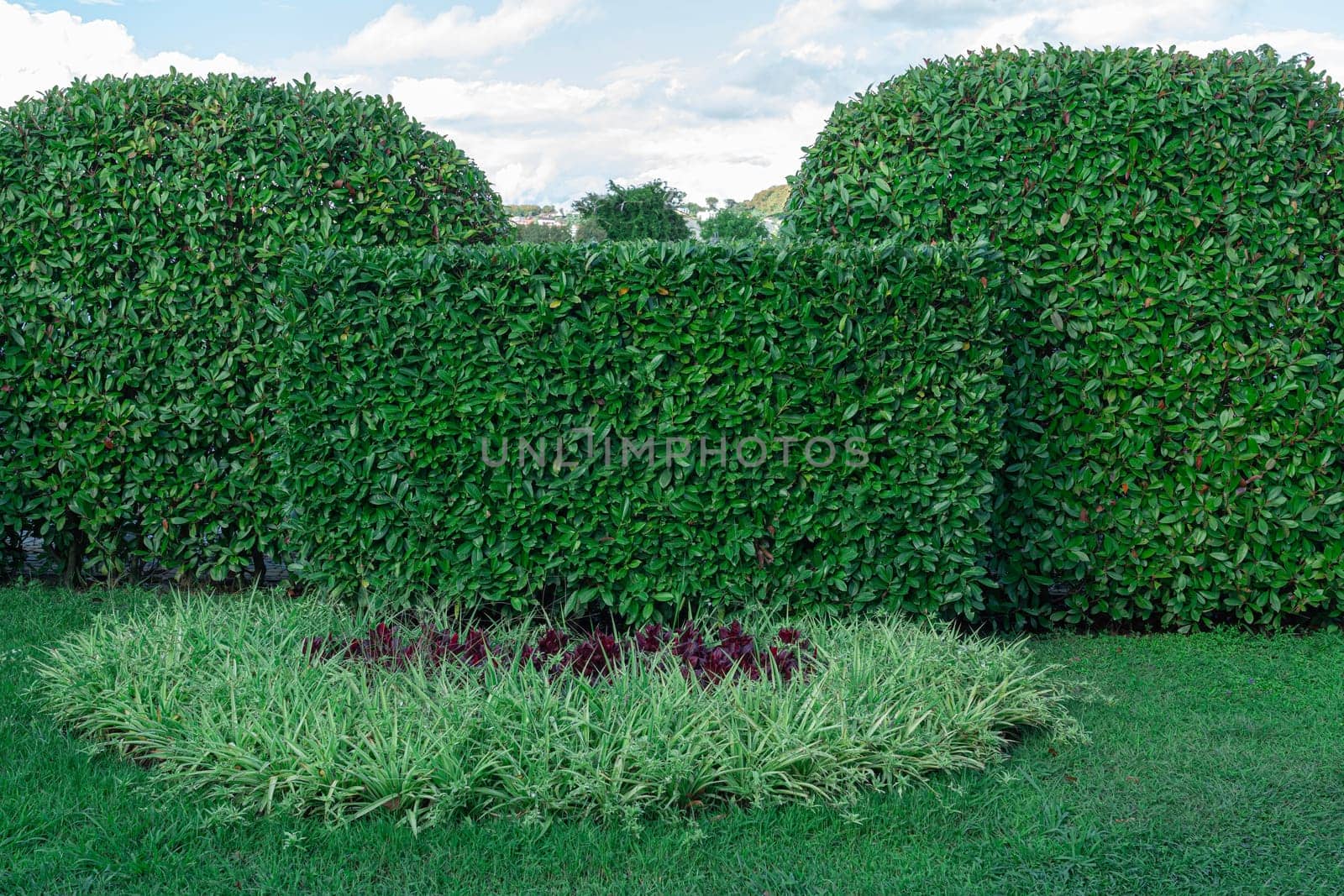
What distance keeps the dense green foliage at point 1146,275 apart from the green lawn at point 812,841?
1.74m

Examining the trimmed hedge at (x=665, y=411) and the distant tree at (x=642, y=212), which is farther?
the distant tree at (x=642, y=212)

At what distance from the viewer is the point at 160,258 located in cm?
604

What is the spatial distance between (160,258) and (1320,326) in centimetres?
637

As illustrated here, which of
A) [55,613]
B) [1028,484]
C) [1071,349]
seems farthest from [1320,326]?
[55,613]

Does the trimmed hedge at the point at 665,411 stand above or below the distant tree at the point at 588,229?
below

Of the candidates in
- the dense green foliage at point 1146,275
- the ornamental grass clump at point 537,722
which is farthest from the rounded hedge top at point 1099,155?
the ornamental grass clump at point 537,722

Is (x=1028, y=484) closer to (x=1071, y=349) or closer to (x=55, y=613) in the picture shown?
(x=1071, y=349)

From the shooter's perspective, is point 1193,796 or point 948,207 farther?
point 948,207

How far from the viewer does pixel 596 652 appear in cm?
469

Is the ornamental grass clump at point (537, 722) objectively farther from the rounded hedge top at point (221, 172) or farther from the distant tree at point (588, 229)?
the distant tree at point (588, 229)

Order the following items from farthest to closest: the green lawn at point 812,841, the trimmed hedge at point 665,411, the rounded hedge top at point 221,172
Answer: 1. the rounded hedge top at point 221,172
2. the trimmed hedge at point 665,411
3. the green lawn at point 812,841

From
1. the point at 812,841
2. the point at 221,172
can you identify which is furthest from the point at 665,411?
the point at 221,172

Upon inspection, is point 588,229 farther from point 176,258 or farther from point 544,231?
point 176,258

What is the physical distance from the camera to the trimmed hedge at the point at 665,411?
16.9 feet
